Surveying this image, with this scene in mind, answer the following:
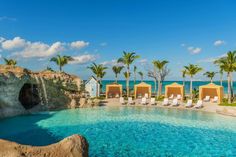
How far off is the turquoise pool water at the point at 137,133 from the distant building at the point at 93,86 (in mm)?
18994

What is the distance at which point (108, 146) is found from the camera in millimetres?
13094

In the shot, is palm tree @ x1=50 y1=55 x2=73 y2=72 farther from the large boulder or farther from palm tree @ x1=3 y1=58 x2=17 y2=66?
the large boulder

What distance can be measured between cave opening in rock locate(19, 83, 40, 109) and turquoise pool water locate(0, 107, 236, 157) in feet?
17.5

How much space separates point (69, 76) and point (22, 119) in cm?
1090

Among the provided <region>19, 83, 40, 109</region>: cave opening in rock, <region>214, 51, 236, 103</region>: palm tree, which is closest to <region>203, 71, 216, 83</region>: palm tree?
<region>214, 51, 236, 103</region>: palm tree

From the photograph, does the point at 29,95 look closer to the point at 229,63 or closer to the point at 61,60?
the point at 61,60

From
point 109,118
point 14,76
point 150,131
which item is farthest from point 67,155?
point 14,76

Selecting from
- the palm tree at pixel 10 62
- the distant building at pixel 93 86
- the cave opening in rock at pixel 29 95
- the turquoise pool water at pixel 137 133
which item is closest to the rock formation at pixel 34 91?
the cave opening in rock at pixel 29 95

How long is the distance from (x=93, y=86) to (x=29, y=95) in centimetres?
1494

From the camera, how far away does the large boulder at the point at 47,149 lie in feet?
16.1

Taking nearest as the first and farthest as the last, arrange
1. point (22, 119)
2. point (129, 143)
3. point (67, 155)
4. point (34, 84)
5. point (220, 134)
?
point (67, 155) → point (129, 143) → point (220, 134) → point (22, 119) → point (34, 84)

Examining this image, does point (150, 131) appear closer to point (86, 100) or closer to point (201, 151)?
point (201, 151)

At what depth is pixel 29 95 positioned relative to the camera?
28.7m

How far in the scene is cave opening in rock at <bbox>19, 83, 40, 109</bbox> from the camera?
2802 cm
